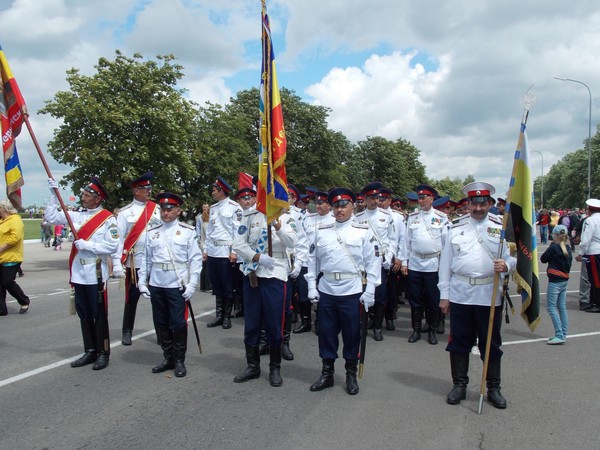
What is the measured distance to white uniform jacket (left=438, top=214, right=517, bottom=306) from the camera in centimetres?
471

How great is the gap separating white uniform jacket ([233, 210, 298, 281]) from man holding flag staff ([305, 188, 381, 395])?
1.20 feet

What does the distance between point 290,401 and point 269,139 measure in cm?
273

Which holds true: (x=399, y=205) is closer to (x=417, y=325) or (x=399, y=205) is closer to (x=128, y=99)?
(x=417, y=325)

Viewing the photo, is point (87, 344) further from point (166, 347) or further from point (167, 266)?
point (167, 266)

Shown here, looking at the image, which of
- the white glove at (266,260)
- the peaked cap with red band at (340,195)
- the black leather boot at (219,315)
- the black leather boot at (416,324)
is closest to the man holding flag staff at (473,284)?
the peaked cap with red band at (340,195)

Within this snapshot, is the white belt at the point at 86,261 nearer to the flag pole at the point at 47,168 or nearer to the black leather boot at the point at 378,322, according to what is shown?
the flag pole at the point at 47,168

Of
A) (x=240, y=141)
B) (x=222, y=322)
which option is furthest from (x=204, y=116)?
(x=222, y=322)

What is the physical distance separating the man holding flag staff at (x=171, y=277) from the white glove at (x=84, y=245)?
64 centimetres

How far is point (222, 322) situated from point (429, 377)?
3920mm

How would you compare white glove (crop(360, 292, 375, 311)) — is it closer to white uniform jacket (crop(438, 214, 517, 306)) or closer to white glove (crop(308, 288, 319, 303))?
white glove (crop(308, 288, 319, 303))

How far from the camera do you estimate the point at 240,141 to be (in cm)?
2855

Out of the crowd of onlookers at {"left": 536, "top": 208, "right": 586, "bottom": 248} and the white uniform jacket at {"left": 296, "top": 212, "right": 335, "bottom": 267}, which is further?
the crowd of onlookers at {"left": 536, "top": 208, "right": 586, "bottom": 248}

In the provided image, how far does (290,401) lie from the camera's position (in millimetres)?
4781

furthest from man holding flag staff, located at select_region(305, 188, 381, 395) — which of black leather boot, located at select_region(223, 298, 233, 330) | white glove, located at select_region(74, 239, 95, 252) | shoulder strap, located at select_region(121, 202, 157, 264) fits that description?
black leather boot, located at select_region(223, 298, 233, 330)
